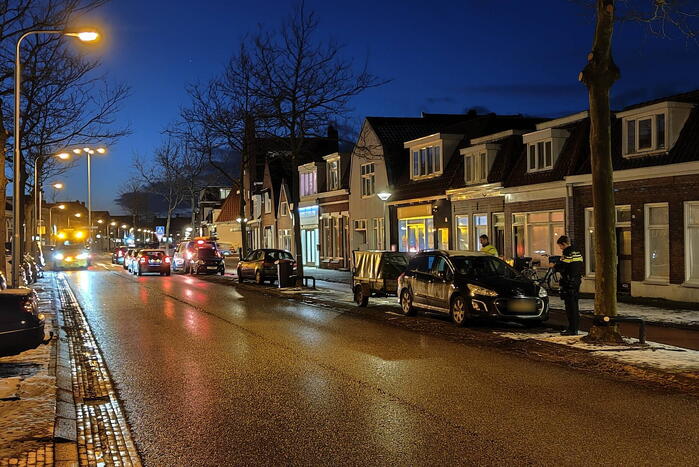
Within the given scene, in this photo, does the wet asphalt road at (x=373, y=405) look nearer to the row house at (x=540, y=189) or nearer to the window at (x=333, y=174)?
the row house at (x=540, y=189)

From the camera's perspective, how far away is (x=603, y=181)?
1252 cm

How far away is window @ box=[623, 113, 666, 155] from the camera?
21109mm

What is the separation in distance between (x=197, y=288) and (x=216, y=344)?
55.3 ft

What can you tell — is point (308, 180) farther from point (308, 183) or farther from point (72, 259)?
point (72, 259)

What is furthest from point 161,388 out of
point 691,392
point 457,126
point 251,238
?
point 251,238

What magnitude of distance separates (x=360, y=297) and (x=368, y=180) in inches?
783

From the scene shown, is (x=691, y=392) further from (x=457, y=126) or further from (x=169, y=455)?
(x=457, y=126)

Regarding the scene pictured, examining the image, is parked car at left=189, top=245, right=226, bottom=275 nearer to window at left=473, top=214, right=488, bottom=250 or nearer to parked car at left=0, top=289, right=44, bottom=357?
window at left=473, top=214, right=488, bottom=250

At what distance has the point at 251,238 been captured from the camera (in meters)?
66.2

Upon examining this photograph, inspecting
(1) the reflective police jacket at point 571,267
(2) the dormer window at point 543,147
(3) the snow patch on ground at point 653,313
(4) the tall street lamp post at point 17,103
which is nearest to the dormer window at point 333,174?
(2) the dormer window at point 543,147

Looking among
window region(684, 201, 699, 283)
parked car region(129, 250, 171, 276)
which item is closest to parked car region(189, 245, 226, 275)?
parked car region(129, 250, 171, 276)

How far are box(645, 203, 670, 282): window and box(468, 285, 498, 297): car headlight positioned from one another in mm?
8202

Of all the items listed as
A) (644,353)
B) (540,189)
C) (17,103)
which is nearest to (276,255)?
(540,189)

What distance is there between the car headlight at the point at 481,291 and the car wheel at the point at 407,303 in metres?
2.49
